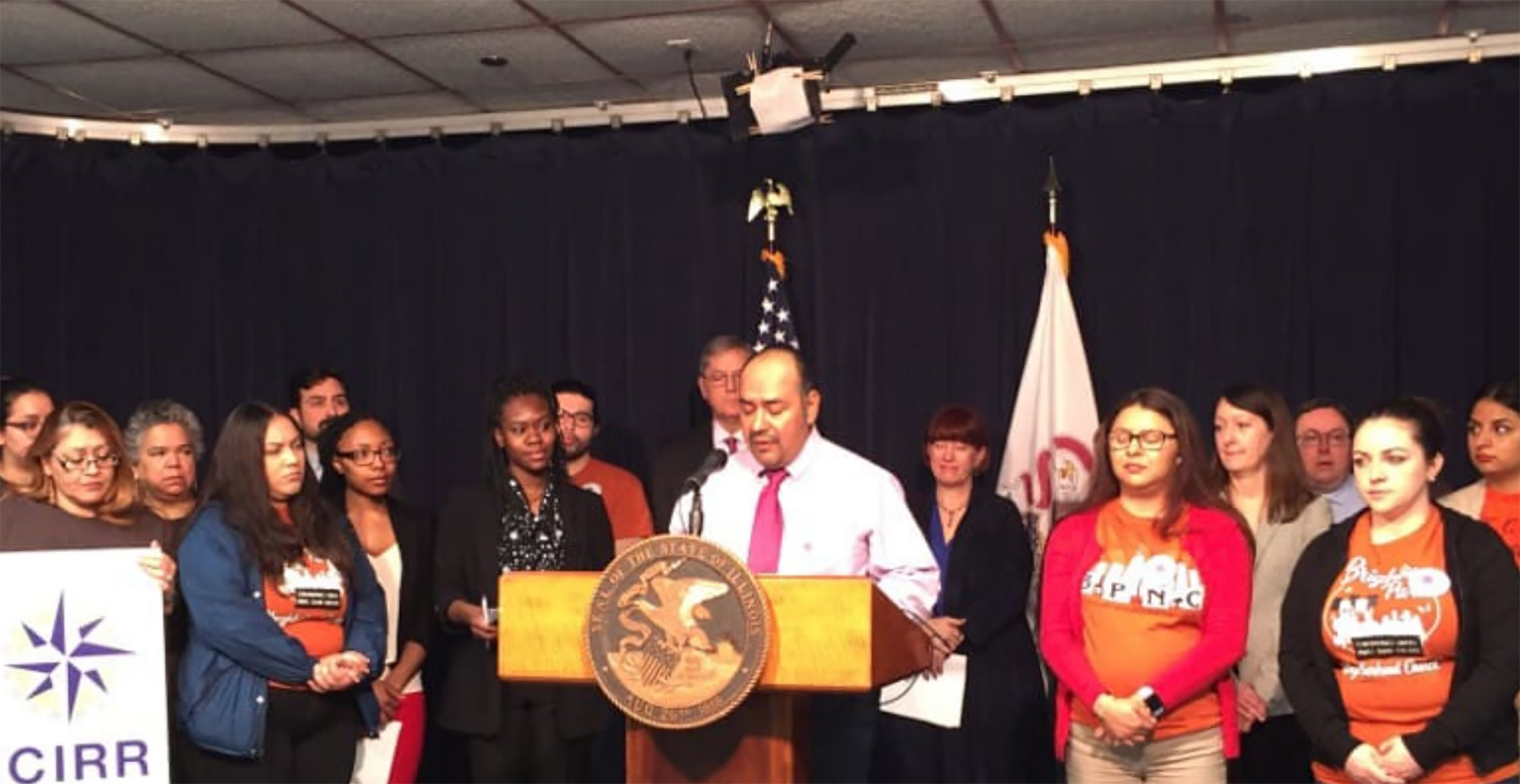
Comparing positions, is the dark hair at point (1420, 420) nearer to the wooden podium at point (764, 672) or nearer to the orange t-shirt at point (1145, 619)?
the orange t-shirt at point (1145, 619)

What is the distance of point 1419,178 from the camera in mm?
5270

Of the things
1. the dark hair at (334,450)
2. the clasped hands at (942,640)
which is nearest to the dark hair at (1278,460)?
the clasped hands at (942,640)

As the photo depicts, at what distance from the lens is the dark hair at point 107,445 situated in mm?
3654

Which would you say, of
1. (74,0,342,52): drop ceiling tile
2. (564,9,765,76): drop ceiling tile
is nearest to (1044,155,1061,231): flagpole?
(564,9,765,76): drop ceiling tile

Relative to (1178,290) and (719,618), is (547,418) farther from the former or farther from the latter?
(1178,290)

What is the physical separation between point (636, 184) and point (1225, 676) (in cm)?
341

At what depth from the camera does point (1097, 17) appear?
4.96 metres

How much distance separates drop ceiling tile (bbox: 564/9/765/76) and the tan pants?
8.42ft

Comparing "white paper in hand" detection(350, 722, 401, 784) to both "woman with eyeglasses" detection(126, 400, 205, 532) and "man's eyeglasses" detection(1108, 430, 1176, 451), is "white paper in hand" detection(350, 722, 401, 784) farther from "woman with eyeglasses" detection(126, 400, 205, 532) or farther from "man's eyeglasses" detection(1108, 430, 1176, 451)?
"man's eyeglasses" detection(1108, 430, 1176, 451)

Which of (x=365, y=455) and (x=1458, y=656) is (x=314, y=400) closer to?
(x=365, y=455)

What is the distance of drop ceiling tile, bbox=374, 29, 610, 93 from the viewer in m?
5.12

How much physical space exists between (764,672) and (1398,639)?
4.63ft

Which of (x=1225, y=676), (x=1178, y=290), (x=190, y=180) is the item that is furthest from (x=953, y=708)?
(x=190, y=180)

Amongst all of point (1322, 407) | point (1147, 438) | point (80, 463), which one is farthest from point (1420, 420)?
point (80, 463)
